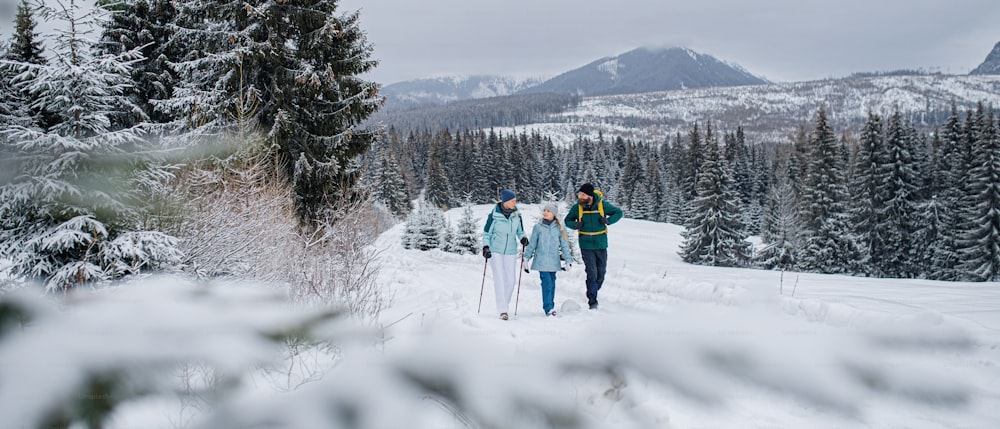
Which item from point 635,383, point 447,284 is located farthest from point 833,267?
point 635,383

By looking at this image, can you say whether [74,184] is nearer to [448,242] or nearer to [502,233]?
[502,233]

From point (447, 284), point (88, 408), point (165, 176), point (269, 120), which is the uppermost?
point (269, 120)

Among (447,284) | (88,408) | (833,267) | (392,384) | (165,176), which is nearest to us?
(88,408)

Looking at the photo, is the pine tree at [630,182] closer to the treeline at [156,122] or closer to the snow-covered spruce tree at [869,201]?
the snow-covered spruce tree at [869,201]

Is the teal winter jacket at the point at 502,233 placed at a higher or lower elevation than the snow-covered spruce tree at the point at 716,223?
higher

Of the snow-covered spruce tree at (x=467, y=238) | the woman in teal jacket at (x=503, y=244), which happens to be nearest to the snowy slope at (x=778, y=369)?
the woman in teal jacket at (x=503, y=244)

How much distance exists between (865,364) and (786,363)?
574mm

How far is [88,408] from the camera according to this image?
2.19m

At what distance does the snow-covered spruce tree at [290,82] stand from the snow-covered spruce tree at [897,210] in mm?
29818

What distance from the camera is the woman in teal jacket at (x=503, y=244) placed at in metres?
6.32

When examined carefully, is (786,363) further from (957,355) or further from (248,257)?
(248,257)

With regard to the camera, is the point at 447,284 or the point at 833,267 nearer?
the point at 447,284

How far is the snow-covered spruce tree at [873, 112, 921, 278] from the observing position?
2767 cm

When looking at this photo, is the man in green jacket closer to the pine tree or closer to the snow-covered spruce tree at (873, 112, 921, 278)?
the snow-covered spruce tree at (873, 112, 921, 278)
